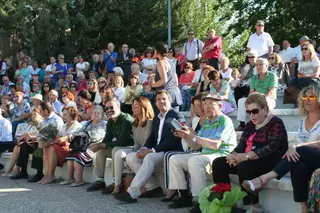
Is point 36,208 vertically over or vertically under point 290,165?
under

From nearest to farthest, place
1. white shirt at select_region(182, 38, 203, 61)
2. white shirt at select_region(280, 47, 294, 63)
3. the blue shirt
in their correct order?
1. white shirt at select_region(280, 47, 294, 63)
2. white shirt at select_region(182, 38, 203, 61)
3. the blue shirt

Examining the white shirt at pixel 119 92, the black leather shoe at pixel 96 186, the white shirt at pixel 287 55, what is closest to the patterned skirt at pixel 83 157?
the black leather shoe at pixel 96 186

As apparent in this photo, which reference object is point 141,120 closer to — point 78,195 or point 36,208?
point 78,195

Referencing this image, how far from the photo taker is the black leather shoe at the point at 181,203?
704 cm

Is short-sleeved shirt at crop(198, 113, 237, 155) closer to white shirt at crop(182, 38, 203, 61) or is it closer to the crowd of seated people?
the crowd of seated people

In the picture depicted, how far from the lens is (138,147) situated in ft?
27.6

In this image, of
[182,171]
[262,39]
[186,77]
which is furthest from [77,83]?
[182,171]

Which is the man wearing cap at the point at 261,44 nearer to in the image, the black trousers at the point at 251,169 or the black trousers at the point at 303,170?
the black trousers at the point at 251,169

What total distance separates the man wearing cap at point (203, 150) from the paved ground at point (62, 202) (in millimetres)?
330

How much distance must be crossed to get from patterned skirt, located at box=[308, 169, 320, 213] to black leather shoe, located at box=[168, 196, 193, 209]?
210cm

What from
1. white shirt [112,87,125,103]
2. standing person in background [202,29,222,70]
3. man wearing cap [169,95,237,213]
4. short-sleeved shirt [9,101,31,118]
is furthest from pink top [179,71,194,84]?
man wearing cap [169,95,237,213]

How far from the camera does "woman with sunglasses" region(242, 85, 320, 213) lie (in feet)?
17.8

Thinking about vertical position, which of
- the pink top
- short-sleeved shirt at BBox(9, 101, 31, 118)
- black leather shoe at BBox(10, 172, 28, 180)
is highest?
the pink top

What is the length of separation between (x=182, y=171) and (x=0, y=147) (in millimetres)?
5669
